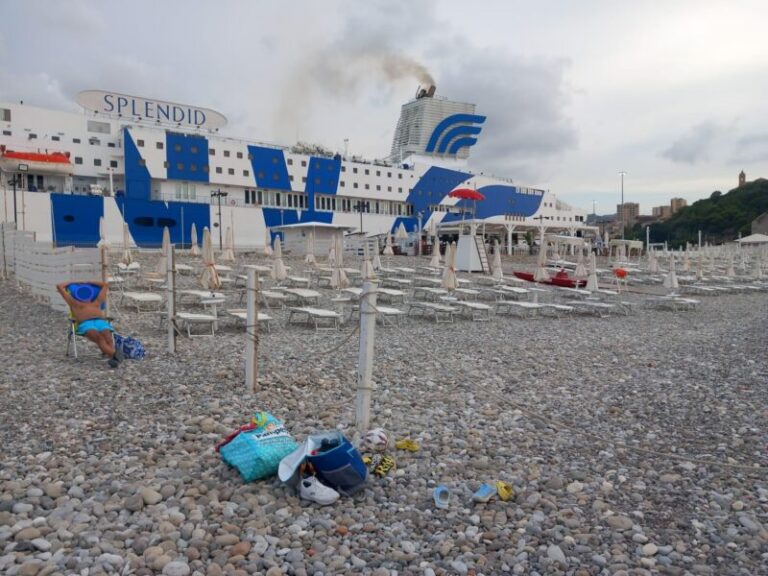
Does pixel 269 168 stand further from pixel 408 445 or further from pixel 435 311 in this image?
pixel 408 445

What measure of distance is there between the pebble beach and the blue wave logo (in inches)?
1725

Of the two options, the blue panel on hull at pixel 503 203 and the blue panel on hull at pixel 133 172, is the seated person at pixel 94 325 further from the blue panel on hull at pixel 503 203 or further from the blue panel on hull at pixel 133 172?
the blue panel on hull at pixel 503 203

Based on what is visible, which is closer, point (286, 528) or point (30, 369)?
point (286, 528)

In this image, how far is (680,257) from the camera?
35.9m

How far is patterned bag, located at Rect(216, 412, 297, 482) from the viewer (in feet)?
11.4

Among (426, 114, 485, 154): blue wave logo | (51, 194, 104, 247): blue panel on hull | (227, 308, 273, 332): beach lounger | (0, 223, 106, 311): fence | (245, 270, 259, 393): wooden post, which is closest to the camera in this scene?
(245, 270, 259, 393): wooden post

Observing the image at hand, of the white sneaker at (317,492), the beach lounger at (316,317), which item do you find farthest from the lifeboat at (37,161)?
the white sneaker at (317,492)

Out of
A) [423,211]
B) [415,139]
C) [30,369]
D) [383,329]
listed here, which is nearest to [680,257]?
[423,211]

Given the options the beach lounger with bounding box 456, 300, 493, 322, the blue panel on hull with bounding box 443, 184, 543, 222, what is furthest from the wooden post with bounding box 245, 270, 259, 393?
the blue panel on hull with bounding box 443, 184, 543, 222

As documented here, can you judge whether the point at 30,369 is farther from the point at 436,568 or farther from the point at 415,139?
the point at 415,139

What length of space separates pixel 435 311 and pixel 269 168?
1077 inches

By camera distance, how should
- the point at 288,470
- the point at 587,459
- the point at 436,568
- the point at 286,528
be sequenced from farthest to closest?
the point at 587,459, the point at 288,470, the point at 286,528, the point at 436,568

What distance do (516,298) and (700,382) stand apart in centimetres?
1011

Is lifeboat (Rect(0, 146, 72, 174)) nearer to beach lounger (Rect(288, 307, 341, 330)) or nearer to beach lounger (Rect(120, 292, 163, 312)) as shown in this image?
beach lounger (Rect(120, 292, 163, 312))
